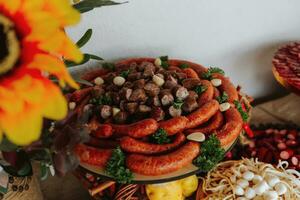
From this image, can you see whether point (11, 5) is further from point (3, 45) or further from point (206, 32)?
point (206, 32)

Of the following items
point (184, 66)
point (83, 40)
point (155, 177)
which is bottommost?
point (155, 177)

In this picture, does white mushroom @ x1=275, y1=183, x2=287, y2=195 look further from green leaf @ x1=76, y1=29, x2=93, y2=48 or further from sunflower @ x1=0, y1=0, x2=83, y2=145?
sunflower @ x1=0, y1=0, x2=83, y2=145

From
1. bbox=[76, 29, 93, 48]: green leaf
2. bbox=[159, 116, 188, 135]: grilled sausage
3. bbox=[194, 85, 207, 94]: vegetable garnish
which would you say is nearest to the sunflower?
bbox=[76, 29, 93, 48]: green leaf

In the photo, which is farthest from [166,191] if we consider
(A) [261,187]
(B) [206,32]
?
(B) [206,32]

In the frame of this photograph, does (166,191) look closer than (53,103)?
No

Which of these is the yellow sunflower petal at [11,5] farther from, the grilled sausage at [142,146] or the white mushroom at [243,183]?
the white mushroom at [243,183]

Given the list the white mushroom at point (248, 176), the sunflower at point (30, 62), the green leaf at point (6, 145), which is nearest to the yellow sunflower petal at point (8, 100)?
the sunflower at point (30, 62)
